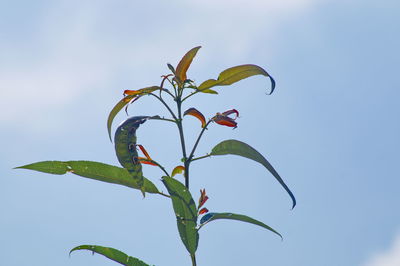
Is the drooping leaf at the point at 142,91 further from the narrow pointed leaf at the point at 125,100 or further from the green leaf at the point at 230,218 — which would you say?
the green leaf at the point at 230,218

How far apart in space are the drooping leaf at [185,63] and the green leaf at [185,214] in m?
0.43

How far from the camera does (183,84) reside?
1.98 meters

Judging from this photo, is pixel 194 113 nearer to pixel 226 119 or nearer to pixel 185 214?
pixel 226 119

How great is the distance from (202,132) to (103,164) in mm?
402

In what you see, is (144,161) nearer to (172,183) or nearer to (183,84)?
(172,183)

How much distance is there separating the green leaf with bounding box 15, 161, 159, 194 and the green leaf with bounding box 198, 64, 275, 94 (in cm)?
46

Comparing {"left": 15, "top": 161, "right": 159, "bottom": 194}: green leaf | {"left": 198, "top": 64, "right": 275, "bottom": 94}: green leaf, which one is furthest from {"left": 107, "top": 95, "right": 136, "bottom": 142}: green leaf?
{"left": 198, "top": 64, "right": 275, "bottom": 94}: green leaf

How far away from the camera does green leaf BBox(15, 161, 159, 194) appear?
6.33ft

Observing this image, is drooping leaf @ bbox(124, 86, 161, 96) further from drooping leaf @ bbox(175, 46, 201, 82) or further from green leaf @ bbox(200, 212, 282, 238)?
green leaf @ bbox(200, 212, 282, 238)

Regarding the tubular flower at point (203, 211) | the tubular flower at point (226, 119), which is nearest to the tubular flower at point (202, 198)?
the tubular flower at point (203, 211)

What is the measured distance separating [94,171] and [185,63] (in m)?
0.55

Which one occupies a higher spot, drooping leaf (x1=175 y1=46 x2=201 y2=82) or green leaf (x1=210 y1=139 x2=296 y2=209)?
drooping leaf (x1=175 y1=46 x2=201 y2=82)

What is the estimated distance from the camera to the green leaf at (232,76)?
1.99 meters

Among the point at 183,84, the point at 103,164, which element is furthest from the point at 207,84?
the point at 103,164
